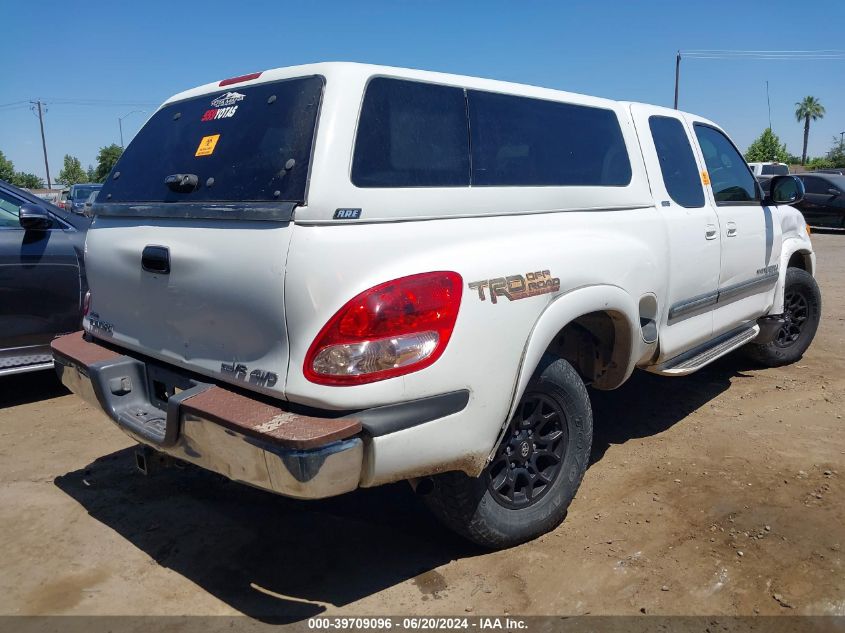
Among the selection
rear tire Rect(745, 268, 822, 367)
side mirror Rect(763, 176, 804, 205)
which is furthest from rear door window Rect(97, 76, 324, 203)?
rear tire Rect(745, 268, 822, 367)

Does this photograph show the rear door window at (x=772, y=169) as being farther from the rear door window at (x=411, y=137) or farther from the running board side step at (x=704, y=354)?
the rear door window at (x=411, y=137)

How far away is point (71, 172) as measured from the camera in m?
86.9

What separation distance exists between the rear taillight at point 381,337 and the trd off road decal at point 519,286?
247 millimetres

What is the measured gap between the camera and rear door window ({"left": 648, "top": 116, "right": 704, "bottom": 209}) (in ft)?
14.0

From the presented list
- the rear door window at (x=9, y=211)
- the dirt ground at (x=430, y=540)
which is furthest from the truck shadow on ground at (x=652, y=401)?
the rear door window at (x=9, y=211)

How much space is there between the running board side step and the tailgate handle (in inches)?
105

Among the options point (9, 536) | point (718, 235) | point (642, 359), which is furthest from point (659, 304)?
point (9, 536)

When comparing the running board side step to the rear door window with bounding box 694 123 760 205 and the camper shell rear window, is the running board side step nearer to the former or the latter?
the rear door window with bounding box 694 123 760 205

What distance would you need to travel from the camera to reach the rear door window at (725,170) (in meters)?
4.75

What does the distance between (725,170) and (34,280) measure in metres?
4.95

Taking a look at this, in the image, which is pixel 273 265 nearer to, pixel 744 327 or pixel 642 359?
pixel 642 359

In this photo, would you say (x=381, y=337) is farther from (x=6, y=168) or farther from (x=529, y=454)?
(x=6, y=168)

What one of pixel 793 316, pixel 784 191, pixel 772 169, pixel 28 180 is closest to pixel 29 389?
pixel 784 191

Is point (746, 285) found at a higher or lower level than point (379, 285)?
lower
